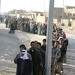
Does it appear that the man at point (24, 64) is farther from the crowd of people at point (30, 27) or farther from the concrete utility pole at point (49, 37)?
the crowd of people at point (30, 27)

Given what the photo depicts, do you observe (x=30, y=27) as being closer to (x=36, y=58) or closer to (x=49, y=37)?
(x=36, y=58)

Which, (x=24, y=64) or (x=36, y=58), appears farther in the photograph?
(x=36, y=58)

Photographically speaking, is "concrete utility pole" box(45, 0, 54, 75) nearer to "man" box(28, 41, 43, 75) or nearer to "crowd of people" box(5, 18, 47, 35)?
"man" box(28, 41, 43, 75)

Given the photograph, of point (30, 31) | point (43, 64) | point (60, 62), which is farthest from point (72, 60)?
point (30, 31)

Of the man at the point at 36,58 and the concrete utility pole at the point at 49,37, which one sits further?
the man at the point at 36,58

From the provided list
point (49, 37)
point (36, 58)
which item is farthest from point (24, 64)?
point (49, 37)

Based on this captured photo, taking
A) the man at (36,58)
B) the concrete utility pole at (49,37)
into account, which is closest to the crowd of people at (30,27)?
the man at (36,58)

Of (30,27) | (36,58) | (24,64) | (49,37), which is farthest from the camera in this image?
(30,27)

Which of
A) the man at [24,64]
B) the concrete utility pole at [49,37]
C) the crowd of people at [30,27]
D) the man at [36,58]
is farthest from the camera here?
the crowd of people at [30,27]

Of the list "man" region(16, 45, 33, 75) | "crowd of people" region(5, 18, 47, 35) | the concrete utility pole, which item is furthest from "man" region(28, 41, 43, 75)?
"crowd of people" region(5, 18, 47, 35)

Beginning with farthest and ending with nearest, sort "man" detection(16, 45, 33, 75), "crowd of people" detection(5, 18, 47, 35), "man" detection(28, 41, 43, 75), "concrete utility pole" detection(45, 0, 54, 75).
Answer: "crowd of people" detection(5, 18, 47, 35)
"man" detection(28, 41, 43, 75)
"concrete utility pole" detection(45, 0, 54, 75)
"man" detection(16, 45, 33, 75)

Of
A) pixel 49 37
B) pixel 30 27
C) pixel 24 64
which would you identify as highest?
pixel 49 37

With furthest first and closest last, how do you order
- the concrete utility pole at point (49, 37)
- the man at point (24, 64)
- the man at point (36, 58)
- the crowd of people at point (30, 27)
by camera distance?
the crowd of people at point (30, 27) → the man at point (36, 58) → the concrete utility pole at point (49, 37) → the man at point (24, 64)

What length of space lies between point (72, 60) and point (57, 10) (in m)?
59.6
